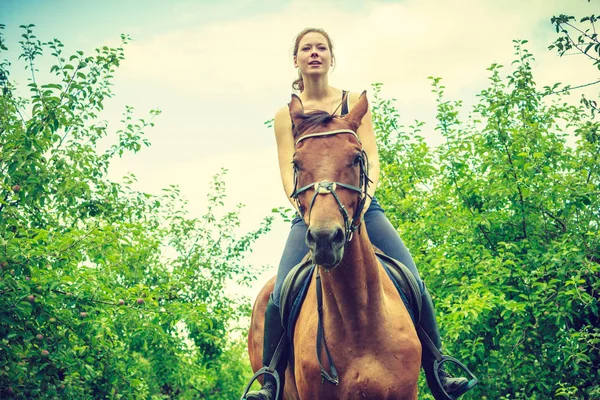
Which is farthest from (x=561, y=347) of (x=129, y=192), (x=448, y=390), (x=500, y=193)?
(x=129, y=192)

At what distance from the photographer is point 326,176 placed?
421cm

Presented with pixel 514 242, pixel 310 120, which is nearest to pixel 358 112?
pixel 310 120

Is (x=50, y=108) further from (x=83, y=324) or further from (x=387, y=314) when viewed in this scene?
(x=387, y=314)

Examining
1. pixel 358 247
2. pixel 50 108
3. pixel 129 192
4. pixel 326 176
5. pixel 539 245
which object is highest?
pixel 129 192

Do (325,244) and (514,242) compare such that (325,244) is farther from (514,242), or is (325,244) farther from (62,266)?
(514,242)

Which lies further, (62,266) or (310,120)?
(62,266)

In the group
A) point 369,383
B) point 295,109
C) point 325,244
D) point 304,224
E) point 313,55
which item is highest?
point 313,55

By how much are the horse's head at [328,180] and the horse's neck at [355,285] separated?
0.81 feet

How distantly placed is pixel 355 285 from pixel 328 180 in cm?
83

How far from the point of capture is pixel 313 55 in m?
5.84

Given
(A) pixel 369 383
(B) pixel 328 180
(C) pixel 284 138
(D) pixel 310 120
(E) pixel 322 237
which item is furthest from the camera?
(C) pixel 284 138

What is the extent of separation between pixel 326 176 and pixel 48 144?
591 cm

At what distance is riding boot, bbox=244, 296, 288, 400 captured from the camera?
5762 millimetres

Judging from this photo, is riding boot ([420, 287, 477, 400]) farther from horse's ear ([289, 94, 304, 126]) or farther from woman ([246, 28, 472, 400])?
horse's ear ([289, 94, 304, 126])
